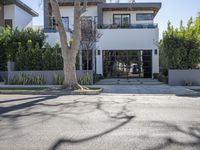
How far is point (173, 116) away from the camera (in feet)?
36.7

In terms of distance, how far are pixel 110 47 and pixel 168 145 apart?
25044 millimetres

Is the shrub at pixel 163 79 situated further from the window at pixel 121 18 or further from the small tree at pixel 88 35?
the window at pixel 121 18

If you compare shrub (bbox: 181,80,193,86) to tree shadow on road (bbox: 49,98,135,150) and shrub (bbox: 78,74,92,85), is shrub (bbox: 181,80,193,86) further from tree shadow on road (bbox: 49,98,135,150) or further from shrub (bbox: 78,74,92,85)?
tree shadow on road (bbox: 49,98,135,150)

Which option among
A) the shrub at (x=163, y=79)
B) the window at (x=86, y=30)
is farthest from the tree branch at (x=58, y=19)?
the window at (x=86, y=30)

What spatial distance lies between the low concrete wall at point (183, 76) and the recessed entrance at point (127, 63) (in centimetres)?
813

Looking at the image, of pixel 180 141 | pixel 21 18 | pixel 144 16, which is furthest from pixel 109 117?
pixel 21 18

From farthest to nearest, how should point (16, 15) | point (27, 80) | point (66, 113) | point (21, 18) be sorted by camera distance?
point (21, 18) → point (16, 15) → point (27, 80) → point (66, 113)

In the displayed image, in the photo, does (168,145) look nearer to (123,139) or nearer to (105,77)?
(123,139)

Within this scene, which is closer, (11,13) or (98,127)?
(98,127)

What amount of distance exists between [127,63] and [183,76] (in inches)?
352

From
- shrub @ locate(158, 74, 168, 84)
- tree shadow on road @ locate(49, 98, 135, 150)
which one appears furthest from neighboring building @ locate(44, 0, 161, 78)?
tree shadow on road @ locate(49, 98, 135, 150)

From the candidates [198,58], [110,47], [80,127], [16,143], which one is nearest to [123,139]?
[80,127]

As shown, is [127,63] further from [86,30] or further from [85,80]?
[85,80]

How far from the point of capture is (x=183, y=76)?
24328 mm
